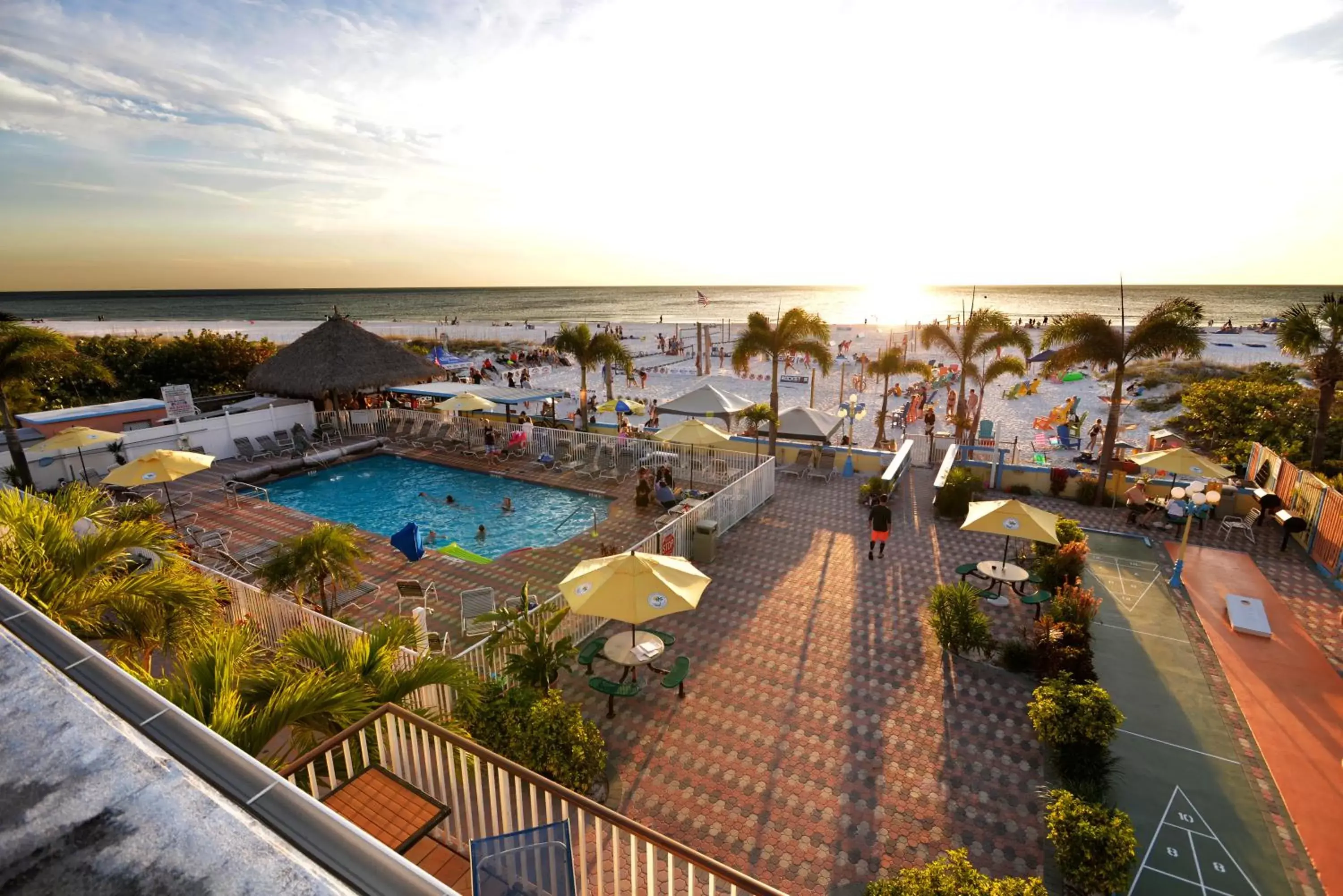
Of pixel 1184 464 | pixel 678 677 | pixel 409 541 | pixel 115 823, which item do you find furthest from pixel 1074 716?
pixel 409 541

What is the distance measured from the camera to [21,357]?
14.6 m

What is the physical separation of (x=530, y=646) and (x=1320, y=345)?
61.6ft

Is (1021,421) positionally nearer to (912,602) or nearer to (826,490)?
(826,490)

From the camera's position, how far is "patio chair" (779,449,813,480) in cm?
1780

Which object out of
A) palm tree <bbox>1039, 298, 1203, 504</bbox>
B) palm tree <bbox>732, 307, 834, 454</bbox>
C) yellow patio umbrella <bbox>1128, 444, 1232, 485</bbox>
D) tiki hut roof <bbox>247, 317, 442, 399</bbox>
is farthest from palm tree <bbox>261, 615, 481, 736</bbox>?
tiki hut roof <bbox>247, 317, 442, 399</bbox>

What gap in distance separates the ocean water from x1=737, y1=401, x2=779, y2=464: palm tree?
70.4 metres

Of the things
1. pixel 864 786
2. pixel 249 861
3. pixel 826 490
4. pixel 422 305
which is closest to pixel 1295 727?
pixel 864 786

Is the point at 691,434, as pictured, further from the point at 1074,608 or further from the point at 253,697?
the point at 253,697

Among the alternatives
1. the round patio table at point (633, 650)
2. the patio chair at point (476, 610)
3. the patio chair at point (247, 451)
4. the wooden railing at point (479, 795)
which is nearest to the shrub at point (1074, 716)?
the wooden railing at point (479, 795)

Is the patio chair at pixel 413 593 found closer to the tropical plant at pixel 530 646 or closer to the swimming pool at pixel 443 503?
the swimming pool at pixel 443 503

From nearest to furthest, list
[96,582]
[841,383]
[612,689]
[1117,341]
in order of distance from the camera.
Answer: [96,582], [612,689], [1117,341], [841,383]

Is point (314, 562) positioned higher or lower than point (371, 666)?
lower

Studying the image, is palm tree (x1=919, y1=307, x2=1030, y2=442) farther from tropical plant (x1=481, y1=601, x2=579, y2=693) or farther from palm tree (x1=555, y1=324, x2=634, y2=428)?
tropical plant (x1=481, y1=601, x2=579, y2=693)

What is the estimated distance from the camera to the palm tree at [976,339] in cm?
1914
